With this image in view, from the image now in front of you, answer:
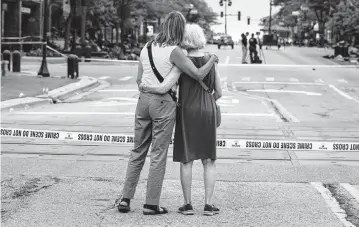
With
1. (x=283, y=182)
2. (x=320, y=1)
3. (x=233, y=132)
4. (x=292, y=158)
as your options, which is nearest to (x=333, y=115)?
(x=233, y=132)

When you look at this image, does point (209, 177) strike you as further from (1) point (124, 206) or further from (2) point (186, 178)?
(1) point (124, 206)

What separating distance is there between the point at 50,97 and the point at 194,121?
50.1 feet

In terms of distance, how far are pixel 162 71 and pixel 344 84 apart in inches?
940

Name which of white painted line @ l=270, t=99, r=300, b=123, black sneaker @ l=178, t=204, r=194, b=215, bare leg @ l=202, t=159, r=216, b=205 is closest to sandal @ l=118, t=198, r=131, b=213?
black sneaker @ l=178, t=204, r=194, b=215

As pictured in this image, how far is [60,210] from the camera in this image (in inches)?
288

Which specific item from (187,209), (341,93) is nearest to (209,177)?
(187,209)

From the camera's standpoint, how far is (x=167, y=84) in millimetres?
6953

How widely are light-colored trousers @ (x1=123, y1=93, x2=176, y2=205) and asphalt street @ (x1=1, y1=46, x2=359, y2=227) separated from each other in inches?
11.3

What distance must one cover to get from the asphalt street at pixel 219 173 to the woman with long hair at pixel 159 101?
1.16 ft

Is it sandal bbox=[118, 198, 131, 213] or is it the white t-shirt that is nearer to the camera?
the white t-shirt

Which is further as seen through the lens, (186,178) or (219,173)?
(219,173)

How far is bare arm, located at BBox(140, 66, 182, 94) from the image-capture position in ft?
22.8

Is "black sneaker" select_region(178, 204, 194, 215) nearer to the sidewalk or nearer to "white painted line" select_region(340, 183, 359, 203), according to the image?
"white painted line" select_region(340, 183, 359, 203)

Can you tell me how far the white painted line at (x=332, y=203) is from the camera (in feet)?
23.0
